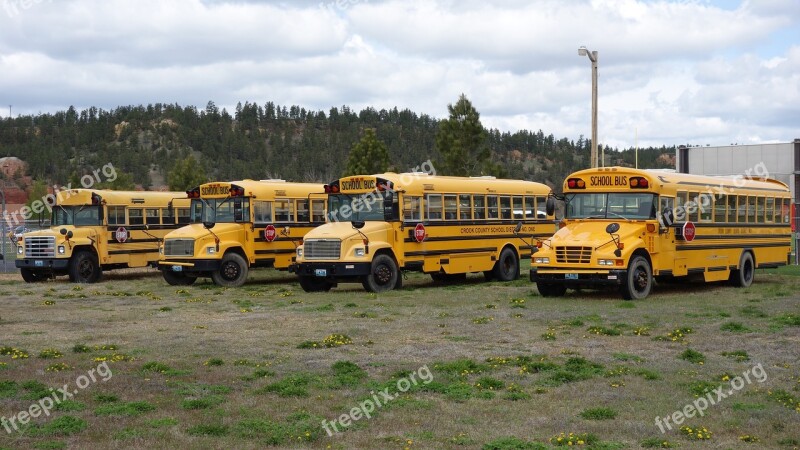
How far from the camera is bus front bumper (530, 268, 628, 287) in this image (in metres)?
19.2

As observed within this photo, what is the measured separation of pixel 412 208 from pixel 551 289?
13.6 ft

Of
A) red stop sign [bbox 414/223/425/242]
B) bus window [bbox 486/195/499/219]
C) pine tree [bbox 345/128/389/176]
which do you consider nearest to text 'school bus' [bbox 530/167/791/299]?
red stop sign [bbox 414/223/425/242]

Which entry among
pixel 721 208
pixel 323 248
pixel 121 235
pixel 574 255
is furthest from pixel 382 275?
pixel 121 235

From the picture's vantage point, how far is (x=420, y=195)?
23266 millimetres

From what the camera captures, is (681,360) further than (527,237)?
No

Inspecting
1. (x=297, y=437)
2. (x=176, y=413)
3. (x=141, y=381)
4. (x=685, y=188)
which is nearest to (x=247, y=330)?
(x=141, y=381)

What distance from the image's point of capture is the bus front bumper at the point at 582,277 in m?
19.2

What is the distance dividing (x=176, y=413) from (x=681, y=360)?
612 centimetres

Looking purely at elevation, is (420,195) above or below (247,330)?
above

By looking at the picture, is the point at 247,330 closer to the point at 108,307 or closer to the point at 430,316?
the point at 430,316

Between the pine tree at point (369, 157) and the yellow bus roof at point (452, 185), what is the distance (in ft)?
70.6

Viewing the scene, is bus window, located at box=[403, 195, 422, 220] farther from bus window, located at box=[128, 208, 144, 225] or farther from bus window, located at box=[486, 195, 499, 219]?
bus window, located at box=[128, 208, 144, 225]

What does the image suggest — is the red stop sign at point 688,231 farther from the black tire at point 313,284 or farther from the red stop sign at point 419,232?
the black tire at point 313,284

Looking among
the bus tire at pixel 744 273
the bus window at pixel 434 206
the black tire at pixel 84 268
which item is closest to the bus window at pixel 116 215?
the black tire at pixel 84 268
